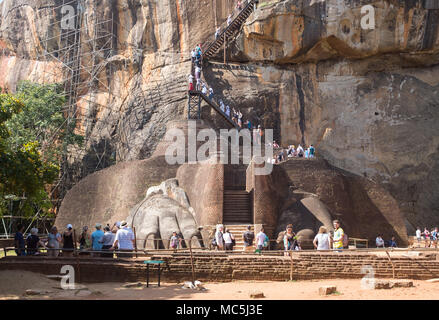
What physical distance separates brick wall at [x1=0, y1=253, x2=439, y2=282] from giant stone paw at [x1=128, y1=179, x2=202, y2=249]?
10.1 ft

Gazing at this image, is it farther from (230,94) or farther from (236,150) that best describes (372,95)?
(236,150)

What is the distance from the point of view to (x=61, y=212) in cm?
2098

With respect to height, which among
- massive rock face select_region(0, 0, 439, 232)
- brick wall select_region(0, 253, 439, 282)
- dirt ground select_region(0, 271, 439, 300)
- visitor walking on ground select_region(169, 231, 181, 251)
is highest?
massive rock face select_region(0, 0, 439, 232)

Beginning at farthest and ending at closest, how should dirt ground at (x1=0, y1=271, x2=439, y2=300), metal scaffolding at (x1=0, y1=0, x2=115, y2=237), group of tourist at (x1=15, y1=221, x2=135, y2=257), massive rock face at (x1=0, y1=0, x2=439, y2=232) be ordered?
metal scaffolding at (x1=0, y1=0, x2=115, y2=237) → massive rock face at (x1=0, y1=0, x2=439, y2=232) → group of tourist at (x1=15, y1=221, x2=135, y2=257) → dirt ground at (x1=0, y1=271, x2=439, y2=300)

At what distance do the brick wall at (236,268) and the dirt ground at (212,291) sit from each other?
0.27 meters

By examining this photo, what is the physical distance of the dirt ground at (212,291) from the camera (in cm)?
939

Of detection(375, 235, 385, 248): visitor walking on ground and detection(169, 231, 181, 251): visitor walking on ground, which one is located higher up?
detection(169, 231, 181, 251): visitor walking on ground

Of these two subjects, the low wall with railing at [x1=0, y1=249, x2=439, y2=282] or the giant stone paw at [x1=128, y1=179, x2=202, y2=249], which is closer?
the low wall with railing at [x1=0, y1=249, x2=439, y2=282]

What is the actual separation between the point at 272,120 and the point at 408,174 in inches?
308

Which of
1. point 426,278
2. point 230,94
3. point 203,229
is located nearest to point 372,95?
point 230,94

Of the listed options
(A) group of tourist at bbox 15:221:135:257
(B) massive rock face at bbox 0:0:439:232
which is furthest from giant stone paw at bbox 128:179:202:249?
(B) massive rock face at bbox 0:0:439:232

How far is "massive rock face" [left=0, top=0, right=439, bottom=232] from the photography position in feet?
91.7

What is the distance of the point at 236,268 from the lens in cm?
1187

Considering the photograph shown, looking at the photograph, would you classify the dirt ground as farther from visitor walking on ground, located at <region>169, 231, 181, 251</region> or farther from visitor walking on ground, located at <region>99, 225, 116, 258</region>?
visitor walking on ground, located at <region>169, 231, 181, 251</region>
